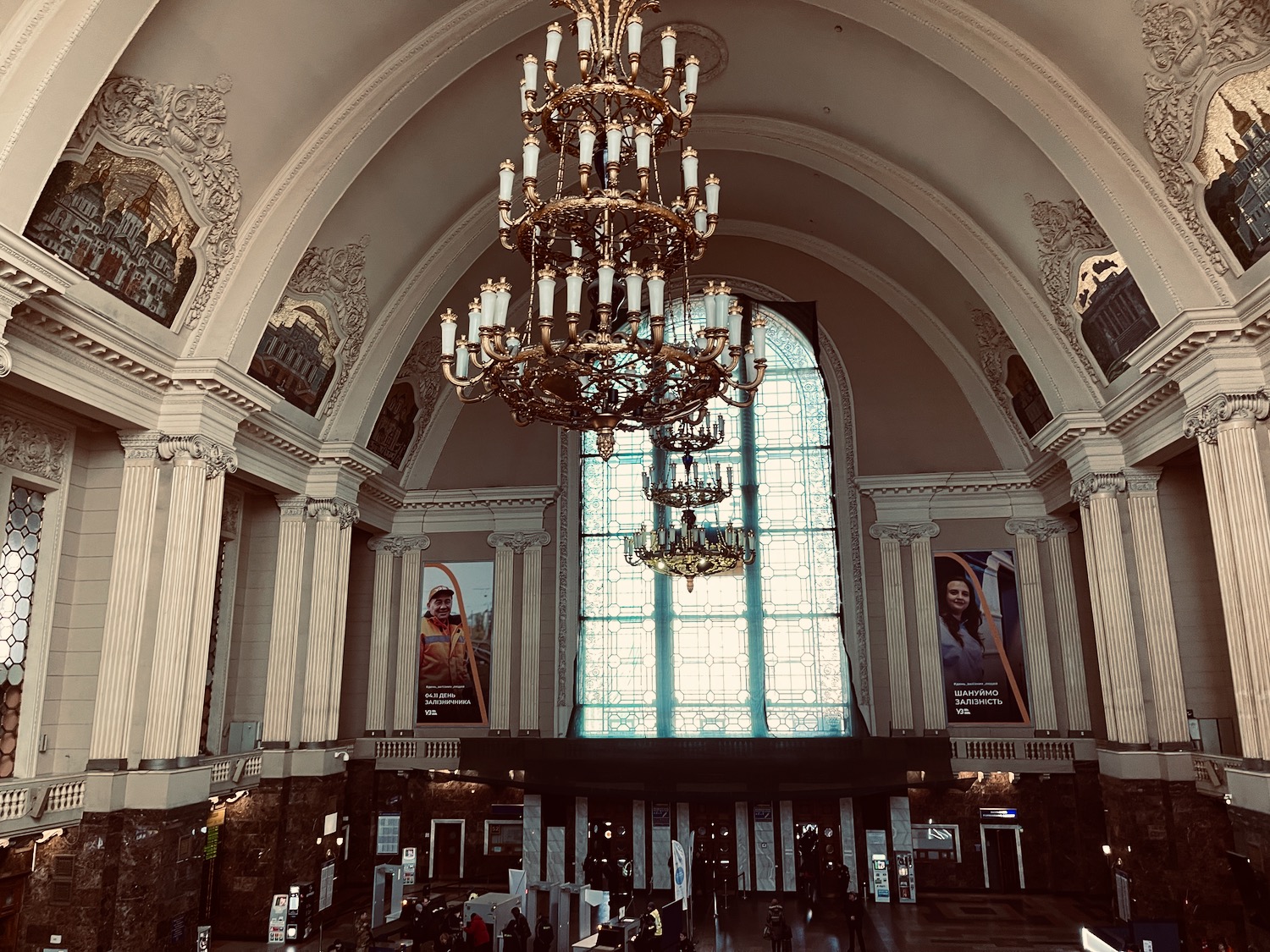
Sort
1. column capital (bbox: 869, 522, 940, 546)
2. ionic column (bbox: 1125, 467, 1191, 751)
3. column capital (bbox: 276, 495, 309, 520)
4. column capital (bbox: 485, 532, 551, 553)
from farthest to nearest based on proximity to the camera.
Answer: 1. column capital (bbox: 485, 532, 551, 553)
2. column capital (bbox: 869, 522, 940, 546)
3. column capital (bbox: 276, 495, 309, 520)
4. ionic column (bbox: 1125, 467, 1191, 751)

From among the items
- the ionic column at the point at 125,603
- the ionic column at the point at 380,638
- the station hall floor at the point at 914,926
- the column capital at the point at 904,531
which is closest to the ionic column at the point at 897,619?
the column capital at the point at 904,531

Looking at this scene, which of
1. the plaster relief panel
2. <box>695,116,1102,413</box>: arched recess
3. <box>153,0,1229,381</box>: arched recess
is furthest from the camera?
<box>695,116,1102,413</box>: arched recess

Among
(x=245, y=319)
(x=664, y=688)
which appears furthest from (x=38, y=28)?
(x=664, y=688)

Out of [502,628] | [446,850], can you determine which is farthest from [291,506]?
[446,850]

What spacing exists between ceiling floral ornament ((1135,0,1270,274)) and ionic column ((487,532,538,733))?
43.2 ft

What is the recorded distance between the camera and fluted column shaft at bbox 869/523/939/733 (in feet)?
57.9

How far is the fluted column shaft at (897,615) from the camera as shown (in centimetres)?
1764

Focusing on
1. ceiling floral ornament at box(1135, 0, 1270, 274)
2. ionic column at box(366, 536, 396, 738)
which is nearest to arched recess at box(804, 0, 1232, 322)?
ceiling floral ornament at box(1135, 0, 1270, 274)

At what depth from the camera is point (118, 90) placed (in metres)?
9.80

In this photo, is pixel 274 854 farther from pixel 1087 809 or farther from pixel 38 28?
pixel 1087 809

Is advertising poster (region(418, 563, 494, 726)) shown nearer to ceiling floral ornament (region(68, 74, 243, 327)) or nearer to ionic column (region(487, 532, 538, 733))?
ionic column (region(487, 532, 538, 733))

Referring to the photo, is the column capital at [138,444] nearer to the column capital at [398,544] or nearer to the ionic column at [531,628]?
the column capital at [398,544]

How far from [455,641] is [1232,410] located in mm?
14633

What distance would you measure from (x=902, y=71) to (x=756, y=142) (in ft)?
11.2
